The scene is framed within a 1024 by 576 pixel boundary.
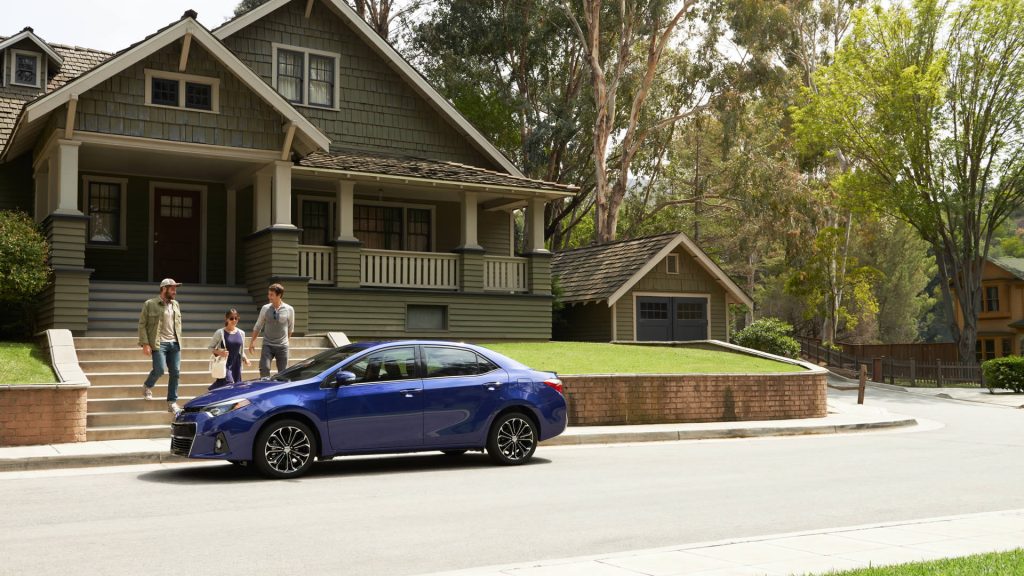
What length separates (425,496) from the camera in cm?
1034

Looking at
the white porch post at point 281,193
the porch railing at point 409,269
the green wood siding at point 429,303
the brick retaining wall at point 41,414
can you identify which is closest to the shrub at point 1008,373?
the green wood siding at point 429,303

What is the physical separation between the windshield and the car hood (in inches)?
10.7

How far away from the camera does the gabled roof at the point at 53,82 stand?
74.7 feet

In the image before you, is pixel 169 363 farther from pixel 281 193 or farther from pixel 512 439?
pixel 281 193

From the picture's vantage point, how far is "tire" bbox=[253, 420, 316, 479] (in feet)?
37.1

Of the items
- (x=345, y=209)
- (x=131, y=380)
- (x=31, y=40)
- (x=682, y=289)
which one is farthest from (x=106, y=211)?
(x=682, y=289)

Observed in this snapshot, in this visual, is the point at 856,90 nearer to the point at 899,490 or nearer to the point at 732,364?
the point at 732,364

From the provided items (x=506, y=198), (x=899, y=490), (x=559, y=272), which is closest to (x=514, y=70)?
(x=559, y=272)

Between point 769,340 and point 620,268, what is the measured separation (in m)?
8.57

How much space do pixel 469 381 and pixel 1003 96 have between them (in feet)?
112

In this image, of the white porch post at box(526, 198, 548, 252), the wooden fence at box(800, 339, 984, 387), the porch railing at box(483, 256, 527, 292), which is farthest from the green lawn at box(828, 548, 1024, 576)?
the wooden fence at box(800, 339, 984, 387)

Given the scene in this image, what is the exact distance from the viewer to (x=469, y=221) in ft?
81.4

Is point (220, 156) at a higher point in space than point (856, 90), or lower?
lower

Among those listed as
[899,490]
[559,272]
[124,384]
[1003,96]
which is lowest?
[899,490]
